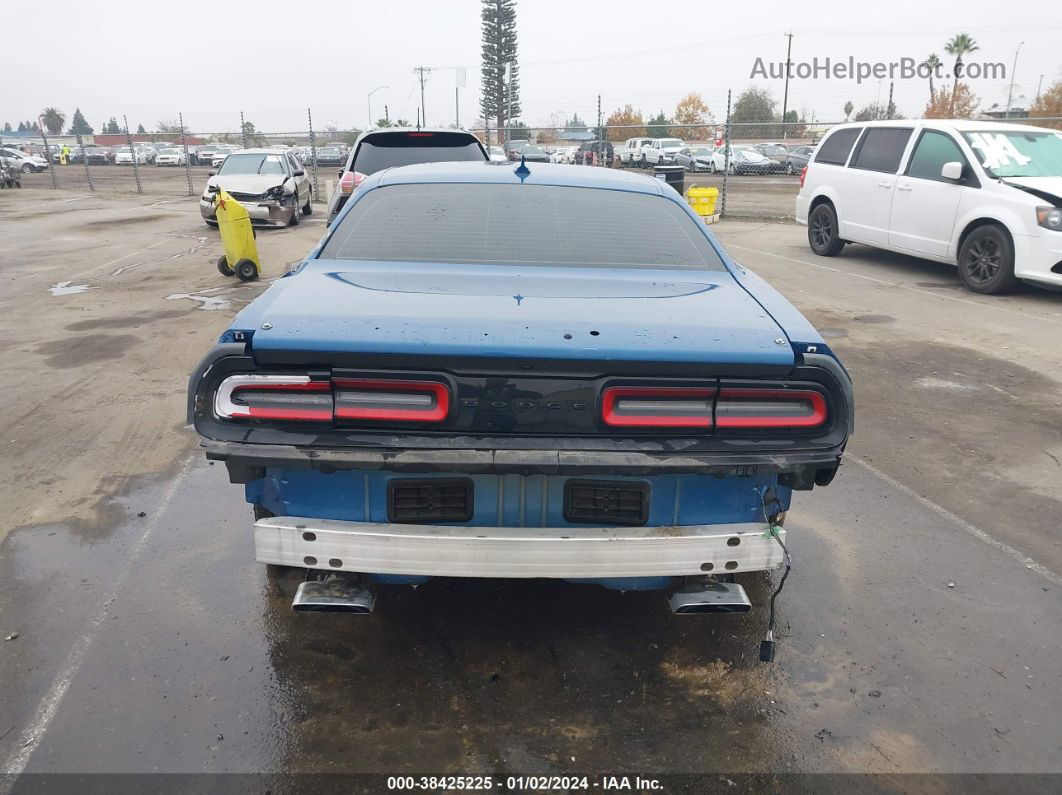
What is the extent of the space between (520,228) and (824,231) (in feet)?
31.6

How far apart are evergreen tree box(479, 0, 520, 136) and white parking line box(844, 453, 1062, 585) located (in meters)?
64.7

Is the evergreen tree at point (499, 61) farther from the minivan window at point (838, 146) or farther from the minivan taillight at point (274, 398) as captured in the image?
the minivan taillight at point (274, 398)

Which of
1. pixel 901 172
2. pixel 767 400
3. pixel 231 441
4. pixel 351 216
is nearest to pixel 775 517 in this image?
pixel 767 400

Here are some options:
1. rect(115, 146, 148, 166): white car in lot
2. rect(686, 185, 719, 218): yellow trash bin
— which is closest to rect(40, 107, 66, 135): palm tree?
rect(115, 146, 148, 166): white car in lot

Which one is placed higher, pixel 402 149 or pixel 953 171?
pixel 402 149

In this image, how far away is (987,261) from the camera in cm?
911

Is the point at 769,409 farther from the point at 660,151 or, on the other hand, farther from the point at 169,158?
the point at 169,158

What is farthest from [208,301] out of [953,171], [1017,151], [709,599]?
[1017,151]

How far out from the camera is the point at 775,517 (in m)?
2.84

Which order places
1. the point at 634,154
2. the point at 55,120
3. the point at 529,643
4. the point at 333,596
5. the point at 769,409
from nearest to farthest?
the point at 769,409
the point at 333,596
the point at 529,643
the point at 634,154
the point at 55,120

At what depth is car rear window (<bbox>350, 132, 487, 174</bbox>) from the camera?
1048 cm

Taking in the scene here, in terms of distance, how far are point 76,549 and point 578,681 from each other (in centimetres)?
246

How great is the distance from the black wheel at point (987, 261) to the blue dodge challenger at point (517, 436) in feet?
24.6

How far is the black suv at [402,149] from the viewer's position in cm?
1046
